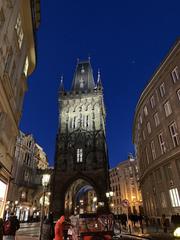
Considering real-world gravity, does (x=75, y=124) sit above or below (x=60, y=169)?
above

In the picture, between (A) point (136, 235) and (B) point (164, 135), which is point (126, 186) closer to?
(B) point (164, 135)

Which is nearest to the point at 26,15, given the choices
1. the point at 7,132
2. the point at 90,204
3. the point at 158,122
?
the point at 7,132

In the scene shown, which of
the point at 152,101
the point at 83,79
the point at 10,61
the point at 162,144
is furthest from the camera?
the point at 83,79

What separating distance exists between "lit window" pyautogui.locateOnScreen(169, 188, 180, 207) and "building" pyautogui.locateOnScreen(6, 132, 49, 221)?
31.1 meters

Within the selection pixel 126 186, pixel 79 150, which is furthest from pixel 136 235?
pixel 126 186

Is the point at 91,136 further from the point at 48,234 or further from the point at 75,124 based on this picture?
the point at 48,234

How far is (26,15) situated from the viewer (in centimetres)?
1609

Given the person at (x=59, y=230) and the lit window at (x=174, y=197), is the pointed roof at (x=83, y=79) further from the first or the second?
the person at (x=59, y=230)

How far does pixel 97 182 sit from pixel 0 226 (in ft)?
121

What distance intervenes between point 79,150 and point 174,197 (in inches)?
1143

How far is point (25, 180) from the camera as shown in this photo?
159 feet

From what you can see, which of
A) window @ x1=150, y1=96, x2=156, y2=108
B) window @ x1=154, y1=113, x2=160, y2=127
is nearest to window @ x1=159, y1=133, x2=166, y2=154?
window @ x1=154, y1=113, x2=160, y2=127

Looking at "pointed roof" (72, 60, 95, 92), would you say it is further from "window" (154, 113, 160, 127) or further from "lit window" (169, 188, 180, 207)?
"lit window" (169, 188, 180, 207)

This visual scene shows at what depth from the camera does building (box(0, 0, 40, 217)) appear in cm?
1178
